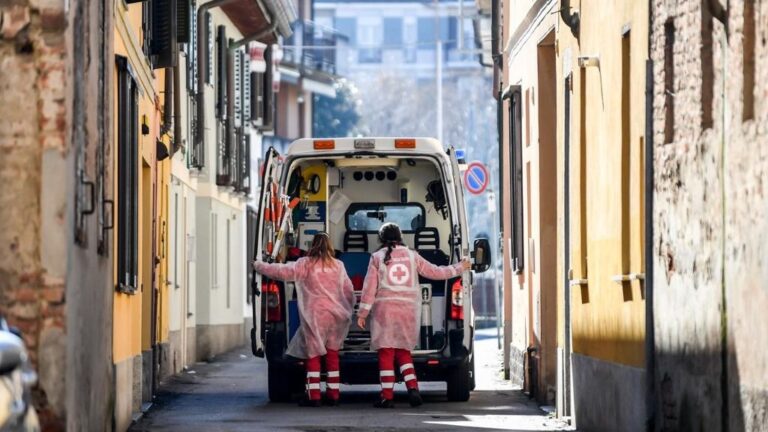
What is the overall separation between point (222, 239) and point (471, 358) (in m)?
15.7

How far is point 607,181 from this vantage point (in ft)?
53.7

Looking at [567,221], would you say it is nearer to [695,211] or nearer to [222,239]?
[695,211]

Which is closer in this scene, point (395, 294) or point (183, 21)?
point (395, 294)

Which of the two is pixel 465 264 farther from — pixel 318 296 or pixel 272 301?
pixel 272 301

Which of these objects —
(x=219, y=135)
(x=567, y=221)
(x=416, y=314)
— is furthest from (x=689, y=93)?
(x=219, y=135)

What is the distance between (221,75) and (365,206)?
12772 millimetres

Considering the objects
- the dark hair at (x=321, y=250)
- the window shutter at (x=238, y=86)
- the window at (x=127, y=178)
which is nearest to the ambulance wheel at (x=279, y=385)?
the dark hair at (x=321, y=250)

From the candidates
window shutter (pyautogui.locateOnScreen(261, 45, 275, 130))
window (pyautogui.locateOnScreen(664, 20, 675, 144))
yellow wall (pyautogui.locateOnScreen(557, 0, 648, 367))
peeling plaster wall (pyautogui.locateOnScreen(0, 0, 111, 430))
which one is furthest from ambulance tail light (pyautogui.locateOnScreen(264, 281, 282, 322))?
window shutter (pyautogui.locateOnScreen(261, 45, 275, 130))

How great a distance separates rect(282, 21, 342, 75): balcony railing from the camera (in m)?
61.1

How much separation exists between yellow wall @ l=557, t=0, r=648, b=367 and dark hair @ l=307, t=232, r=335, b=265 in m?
2.54

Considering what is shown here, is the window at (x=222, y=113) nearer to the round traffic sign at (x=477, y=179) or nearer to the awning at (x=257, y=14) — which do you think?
the awning at (x=257, y=14)

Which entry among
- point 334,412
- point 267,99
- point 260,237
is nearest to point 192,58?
point 260,237

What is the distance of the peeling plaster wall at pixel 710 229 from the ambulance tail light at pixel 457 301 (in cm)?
682

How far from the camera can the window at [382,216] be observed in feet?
73.3
